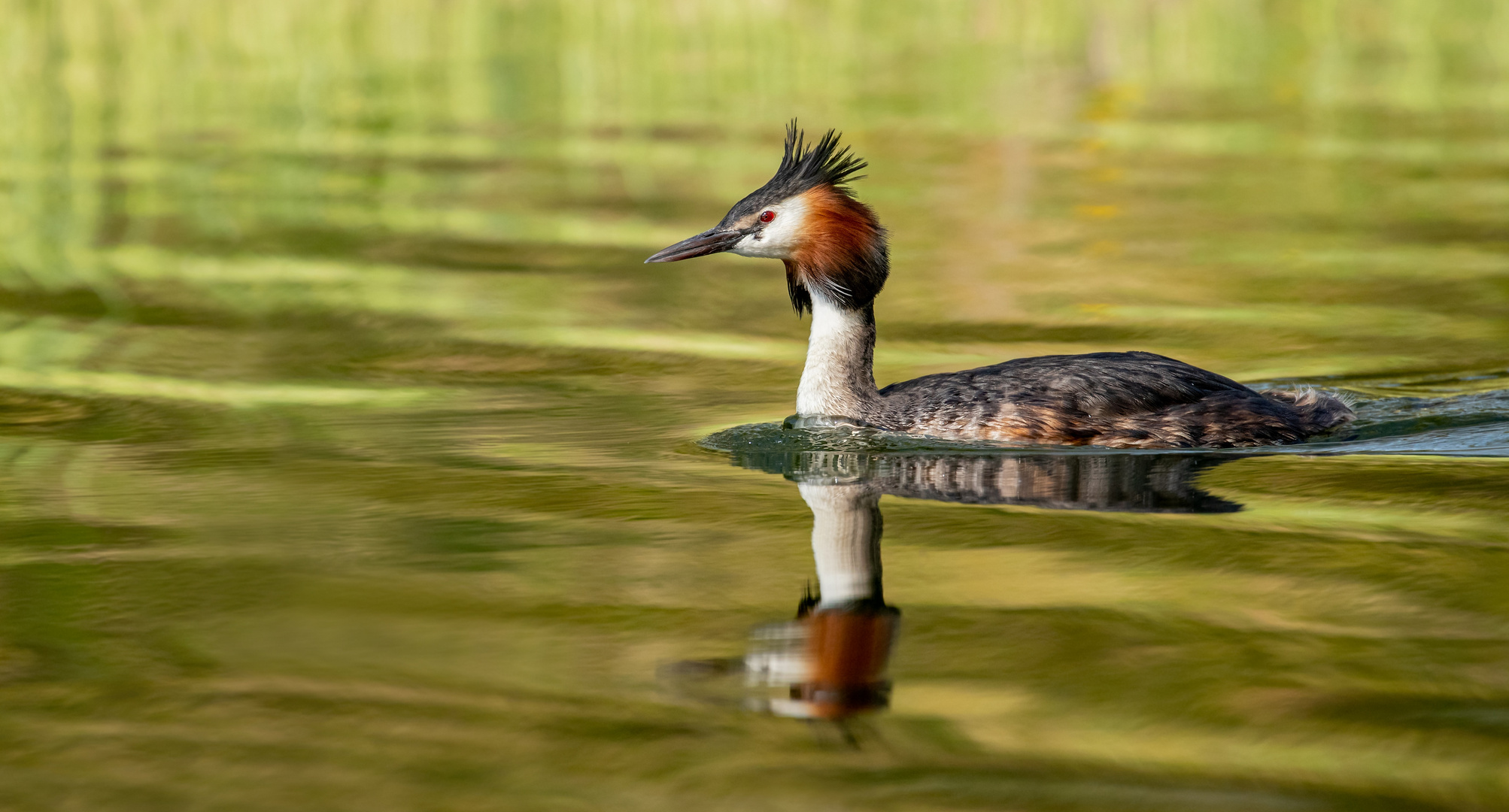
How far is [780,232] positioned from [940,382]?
1026 millimetres

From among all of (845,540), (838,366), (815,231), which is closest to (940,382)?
(838,366)

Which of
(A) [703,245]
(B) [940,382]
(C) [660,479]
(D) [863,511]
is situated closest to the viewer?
(D) [863,511]

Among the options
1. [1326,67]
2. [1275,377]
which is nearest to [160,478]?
[1275,377]

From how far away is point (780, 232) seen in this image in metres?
8.24

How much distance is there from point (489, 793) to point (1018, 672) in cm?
156

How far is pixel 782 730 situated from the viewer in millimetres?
4531

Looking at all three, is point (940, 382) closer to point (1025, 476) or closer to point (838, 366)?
point (838, 366)

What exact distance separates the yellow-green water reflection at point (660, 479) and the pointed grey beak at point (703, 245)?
0.84 meters

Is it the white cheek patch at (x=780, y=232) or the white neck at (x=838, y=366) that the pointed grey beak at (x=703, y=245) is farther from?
the white neck at (x=838, y=366)

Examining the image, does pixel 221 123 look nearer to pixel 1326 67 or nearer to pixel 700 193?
pixel 700 193

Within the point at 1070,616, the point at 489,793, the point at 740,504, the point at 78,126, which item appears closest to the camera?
the point at 489,793

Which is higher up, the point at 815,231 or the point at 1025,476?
the point at 815,231

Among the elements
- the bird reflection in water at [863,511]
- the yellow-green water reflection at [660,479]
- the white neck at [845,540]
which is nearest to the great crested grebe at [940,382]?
the bird reflection in water at [863,511]

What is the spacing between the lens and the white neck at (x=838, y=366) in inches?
323
